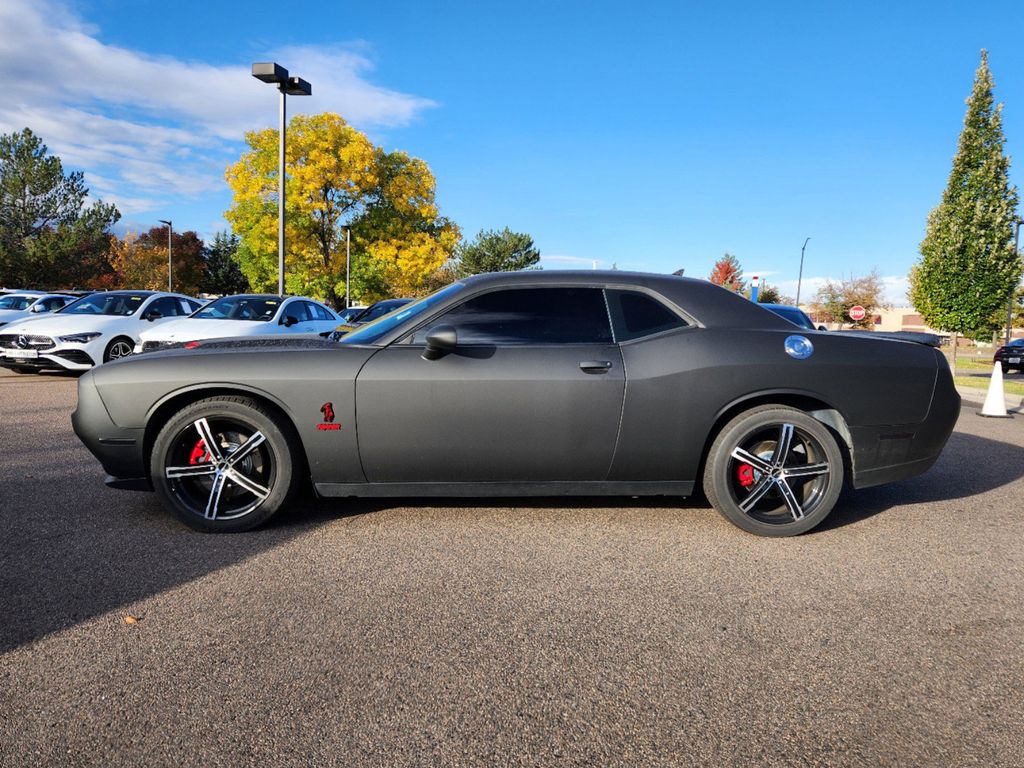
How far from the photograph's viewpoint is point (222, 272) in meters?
74.2

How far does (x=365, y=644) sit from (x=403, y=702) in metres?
0.42

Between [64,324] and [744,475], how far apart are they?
11.4 m

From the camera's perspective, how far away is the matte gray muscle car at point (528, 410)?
3.77 meters

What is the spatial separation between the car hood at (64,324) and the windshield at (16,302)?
8.47 meters

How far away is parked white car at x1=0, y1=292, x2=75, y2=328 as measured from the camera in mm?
16253

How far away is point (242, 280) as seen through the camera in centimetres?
7525

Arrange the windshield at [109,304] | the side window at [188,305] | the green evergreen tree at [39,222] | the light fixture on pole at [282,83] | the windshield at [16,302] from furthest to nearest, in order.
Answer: the green evergreen tree at [39,222] → the windshield at [16,302] → the light fixture on pole at [282,83] → the side window at [188,305] → the windshield at [109,304]

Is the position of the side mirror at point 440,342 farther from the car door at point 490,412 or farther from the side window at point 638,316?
the side window at point 638,316

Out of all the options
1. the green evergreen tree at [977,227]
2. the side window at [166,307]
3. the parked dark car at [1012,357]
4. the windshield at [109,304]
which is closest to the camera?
the windshield at [109,304]

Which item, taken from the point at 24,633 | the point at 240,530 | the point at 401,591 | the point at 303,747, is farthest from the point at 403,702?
the point at 240,530

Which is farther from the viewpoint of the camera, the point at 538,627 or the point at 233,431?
the point at 233,431

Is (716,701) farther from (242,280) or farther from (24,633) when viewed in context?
(242,280)

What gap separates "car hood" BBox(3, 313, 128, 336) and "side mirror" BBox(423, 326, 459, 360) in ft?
31.9

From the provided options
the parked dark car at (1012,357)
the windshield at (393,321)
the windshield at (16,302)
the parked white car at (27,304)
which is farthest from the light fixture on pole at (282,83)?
the parked dark car at (1012,357)
